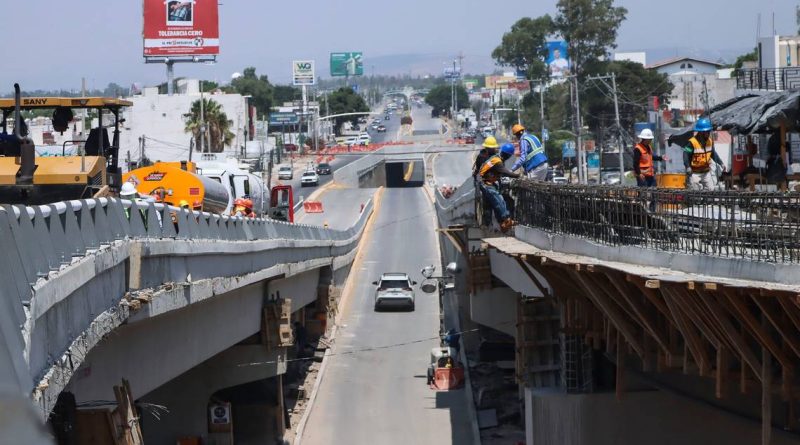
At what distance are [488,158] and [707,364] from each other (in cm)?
825

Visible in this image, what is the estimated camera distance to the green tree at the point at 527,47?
13112cm

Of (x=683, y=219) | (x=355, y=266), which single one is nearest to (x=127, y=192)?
(x=683, y=219)

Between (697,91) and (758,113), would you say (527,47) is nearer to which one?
(697,91)

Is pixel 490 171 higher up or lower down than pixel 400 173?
higher up

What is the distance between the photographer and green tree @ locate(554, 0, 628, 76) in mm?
104000

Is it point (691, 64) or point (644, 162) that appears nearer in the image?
point (644, 162)

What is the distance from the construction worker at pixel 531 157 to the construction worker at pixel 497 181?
9.7 inches

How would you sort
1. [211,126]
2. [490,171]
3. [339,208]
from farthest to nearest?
[211,126], [339,208], [490,171]

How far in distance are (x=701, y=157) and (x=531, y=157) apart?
3840 mm

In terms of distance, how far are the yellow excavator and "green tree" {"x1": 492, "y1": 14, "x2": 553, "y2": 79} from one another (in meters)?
114

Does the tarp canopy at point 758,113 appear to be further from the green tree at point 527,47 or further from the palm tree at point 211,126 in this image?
the green tree at point 527,47

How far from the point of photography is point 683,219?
14227 millimetres

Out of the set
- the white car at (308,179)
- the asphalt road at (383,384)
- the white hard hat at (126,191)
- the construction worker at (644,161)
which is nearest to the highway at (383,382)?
Result: the asphalt road at (383,384)

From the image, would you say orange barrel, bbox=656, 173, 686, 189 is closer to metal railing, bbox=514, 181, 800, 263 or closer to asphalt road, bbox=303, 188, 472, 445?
metal railing, bbox=514, 181, 800, 263
